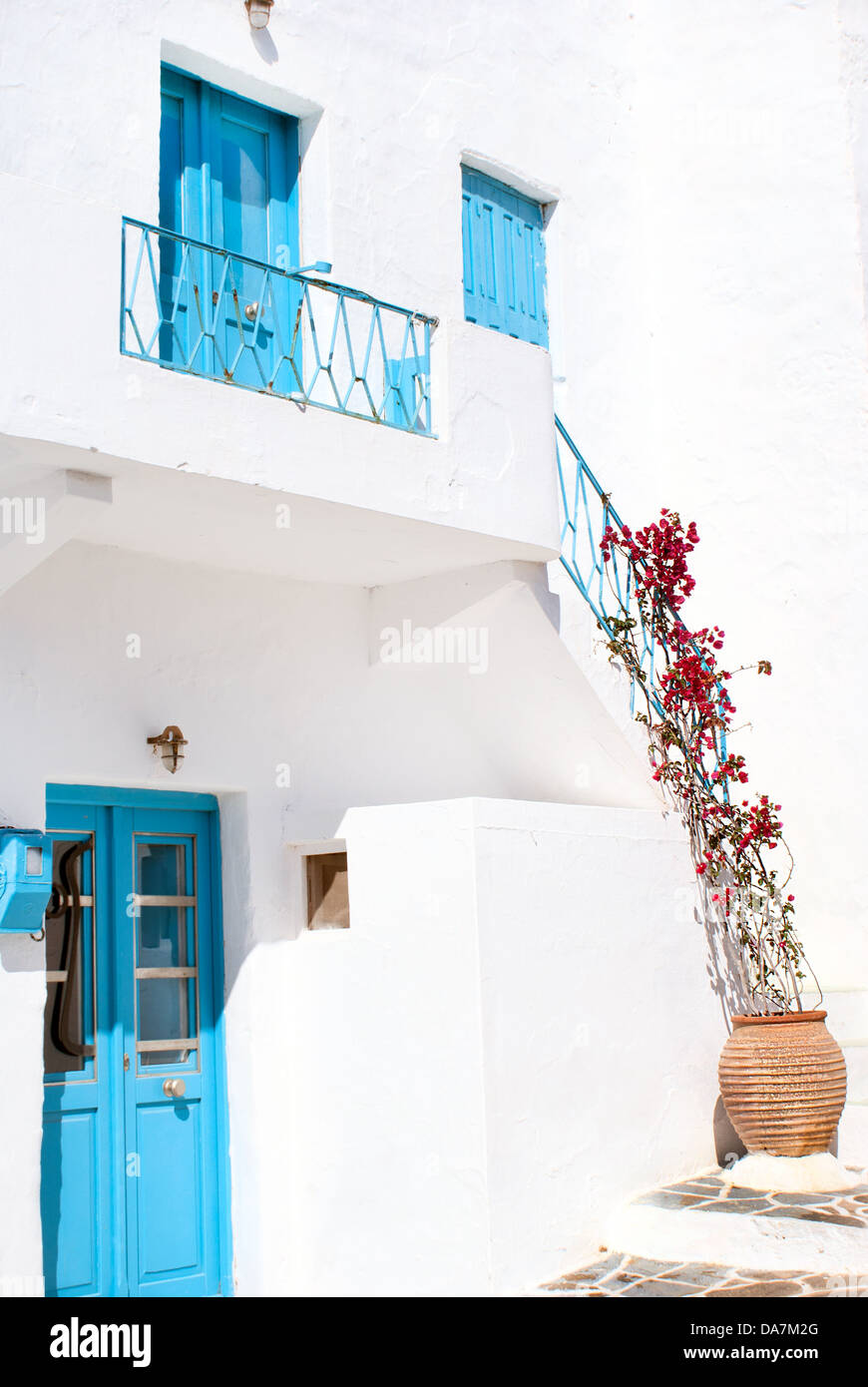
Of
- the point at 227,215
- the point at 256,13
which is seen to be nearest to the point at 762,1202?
the point at 227,215

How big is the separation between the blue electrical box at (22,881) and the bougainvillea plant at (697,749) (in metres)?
3.43

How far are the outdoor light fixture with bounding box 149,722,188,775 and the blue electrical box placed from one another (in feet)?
2.82

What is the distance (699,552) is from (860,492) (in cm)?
Result: 120

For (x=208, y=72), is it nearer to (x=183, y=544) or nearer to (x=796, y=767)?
(x=183, y=544)

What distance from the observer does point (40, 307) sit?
5.20m

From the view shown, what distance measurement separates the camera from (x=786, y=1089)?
706 cm

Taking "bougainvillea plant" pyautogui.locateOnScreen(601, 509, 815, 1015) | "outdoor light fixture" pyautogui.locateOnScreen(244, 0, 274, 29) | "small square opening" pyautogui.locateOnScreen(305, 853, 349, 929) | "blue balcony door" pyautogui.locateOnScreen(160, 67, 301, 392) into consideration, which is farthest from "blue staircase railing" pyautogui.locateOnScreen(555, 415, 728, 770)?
"outdoor light fixture" pyautogui.locateOnScreen(244, 0, 274, 29)

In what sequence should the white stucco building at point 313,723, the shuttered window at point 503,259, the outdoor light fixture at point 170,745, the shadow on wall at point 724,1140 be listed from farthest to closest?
the shuttered window at point 503,259
the shadow on wall at point 724,1140
the outdoor light fixture at point 170,745
the white stucco building at point 313,723

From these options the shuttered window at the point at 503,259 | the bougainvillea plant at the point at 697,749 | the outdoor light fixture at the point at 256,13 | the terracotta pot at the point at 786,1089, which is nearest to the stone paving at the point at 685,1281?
the terracotta pot at the point at 786,1089

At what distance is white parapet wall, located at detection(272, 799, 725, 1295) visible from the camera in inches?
243

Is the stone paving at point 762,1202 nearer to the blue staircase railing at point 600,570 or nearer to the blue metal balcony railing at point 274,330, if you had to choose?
the blue staircase railing at point 600,570

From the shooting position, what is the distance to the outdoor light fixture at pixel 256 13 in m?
7.55

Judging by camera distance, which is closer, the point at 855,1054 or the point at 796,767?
the point at 855,1054
